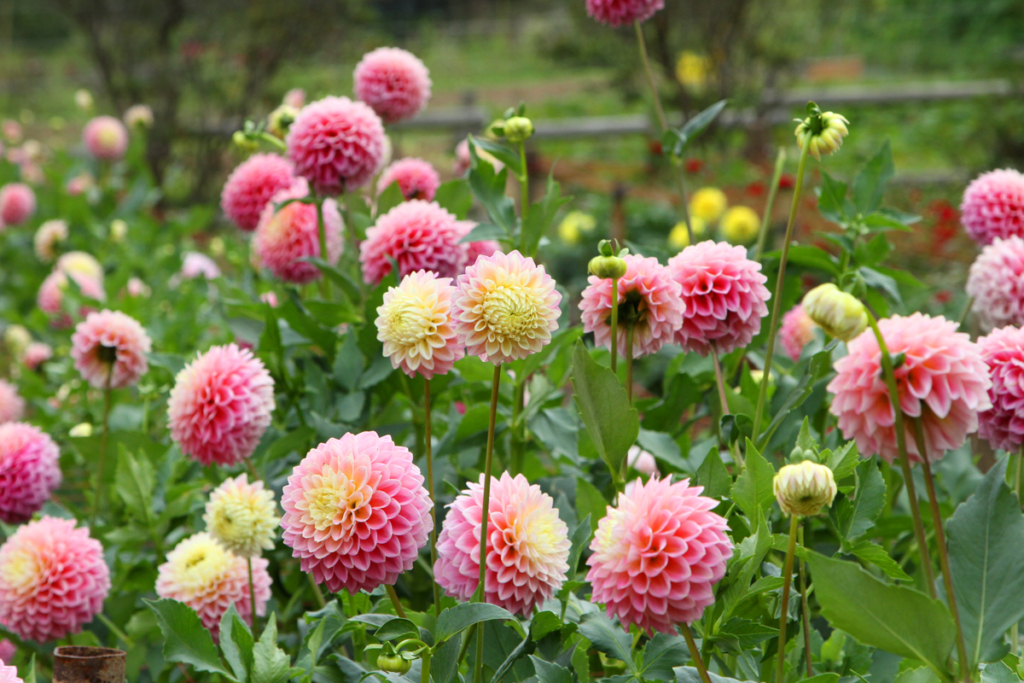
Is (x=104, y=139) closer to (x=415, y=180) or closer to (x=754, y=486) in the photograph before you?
(x=415, y=180)

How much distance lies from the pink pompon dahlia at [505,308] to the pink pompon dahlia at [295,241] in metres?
0.67

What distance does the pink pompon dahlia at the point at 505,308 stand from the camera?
0.66 metres

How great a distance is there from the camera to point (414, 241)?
109 centimetres

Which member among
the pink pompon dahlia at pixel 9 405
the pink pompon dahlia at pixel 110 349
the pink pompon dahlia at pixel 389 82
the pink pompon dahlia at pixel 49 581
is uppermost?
the pink pompon dahlia at pixel 389 82

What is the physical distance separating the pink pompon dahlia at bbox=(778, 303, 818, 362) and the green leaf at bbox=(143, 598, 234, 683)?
0.92 meters

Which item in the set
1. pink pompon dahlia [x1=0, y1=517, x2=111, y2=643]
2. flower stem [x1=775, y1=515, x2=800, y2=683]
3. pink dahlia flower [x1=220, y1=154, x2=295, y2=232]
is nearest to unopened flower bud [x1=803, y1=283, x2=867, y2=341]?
flower stem [x1=775, y1=515, x2=800, y2=683]

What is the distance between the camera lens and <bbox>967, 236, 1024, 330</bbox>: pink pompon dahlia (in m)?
0.92

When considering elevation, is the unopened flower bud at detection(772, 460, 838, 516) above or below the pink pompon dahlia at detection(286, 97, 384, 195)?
below

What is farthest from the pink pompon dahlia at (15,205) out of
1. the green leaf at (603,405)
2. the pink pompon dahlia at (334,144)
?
the green leaf at (603,405)

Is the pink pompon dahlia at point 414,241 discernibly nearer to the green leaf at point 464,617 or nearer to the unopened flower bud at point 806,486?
the green leaf at point 464,617

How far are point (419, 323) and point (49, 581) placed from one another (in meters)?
0.63

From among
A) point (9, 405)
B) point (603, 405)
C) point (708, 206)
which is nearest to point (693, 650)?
point (603, 405)

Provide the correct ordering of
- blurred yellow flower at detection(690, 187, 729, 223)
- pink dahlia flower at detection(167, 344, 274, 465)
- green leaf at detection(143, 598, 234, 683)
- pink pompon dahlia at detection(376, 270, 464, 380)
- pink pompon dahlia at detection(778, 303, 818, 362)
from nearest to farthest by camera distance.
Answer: pink pompon dahlia at detection(376, 270, 464, 380) → green leaf at detection(143, 598, 234, 683) → pink dahlia flower at detection(167, 344, 274, 465) → pink pompon dahlia at detection(778, 303, 818, 362) → blurred yellow flower at detection(690, 187, 729, 223)

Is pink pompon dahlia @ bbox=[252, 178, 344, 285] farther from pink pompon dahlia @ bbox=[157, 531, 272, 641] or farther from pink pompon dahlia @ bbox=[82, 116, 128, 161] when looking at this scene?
pink pompon dahlia @ bbox=[82, 116, 128, 161]
